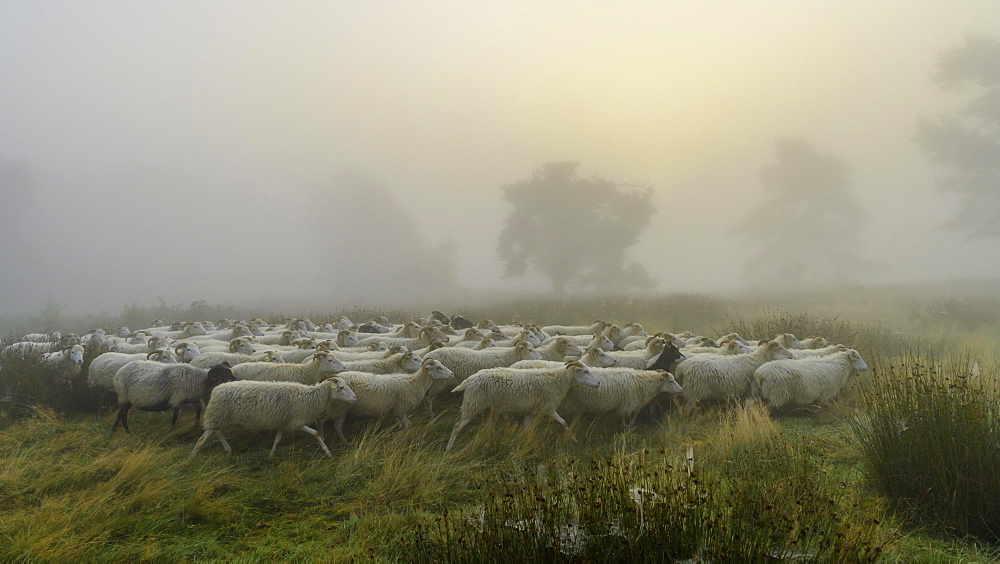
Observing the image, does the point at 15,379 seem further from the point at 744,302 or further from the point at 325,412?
the point at 744,302

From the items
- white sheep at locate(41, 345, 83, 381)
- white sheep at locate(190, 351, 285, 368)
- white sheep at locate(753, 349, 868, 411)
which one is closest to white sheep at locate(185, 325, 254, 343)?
white sheep at locate(41, 345, 83, 381)

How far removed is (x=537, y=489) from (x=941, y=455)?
13.7 feet

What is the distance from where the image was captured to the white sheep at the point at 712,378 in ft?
30.8

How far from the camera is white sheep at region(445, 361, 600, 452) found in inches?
316

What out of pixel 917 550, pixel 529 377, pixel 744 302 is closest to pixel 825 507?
pixel 917 550

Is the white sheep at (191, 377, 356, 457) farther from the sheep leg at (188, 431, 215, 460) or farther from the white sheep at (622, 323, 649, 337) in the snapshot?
the white sheep at (622, 323, 649, 337)

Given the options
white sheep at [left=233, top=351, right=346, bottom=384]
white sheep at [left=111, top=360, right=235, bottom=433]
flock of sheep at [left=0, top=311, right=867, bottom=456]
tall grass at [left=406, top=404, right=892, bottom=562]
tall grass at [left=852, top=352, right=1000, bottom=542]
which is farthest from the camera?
white sheep at [left=233, top=351, right=346, bottom=384]

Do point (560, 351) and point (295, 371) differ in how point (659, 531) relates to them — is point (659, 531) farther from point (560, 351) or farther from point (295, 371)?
point (560, 351)

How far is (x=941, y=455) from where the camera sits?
4918 mm

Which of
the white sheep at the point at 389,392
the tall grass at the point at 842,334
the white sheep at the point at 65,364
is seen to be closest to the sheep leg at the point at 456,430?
the white sheep at the point at 389,392

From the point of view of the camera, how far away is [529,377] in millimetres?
8312

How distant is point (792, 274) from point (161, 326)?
51.7 metres

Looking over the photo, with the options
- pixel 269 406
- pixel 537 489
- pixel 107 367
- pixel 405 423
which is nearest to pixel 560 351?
pixel 405 423

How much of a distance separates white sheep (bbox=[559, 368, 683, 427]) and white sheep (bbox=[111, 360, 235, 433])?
610 centimetres
